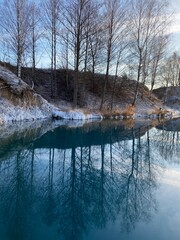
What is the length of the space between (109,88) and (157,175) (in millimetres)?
29143

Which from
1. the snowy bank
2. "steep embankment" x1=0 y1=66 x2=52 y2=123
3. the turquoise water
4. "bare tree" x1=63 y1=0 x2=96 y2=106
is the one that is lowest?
the turquoise water

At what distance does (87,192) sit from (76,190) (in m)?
0.25

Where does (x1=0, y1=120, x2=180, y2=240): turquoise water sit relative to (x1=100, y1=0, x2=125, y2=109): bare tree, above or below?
below

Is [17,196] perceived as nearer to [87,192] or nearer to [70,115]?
[87,192]

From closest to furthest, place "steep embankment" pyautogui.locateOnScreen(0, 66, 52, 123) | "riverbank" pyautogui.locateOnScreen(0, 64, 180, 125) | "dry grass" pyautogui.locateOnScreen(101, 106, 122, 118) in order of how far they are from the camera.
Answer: "steep embankment" pyautogui.locateOnScreen(0, 66, 52, 123) < "riverbank" pyautogui.locateOnScreen(0, 64, 180, 125) < "dry grass" pyautogui.locateOnScreen(101, 106, 122, 118)

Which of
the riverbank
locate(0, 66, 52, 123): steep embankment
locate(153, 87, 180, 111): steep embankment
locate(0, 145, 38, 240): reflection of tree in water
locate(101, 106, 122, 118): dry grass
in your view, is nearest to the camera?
locate(0, 145, 38, 240): reflection of tree in water

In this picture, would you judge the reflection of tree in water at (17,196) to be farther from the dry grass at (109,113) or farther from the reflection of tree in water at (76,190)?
the dry grass at (109,113)

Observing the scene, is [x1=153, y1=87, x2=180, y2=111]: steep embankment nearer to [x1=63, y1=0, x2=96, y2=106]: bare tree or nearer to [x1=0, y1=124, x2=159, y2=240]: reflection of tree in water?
[x1=63, y1=0, x2=96, y2=106]: bare tree

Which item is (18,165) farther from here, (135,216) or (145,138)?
(145,138)

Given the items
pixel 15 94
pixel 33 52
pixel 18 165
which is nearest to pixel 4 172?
pixel 18 165

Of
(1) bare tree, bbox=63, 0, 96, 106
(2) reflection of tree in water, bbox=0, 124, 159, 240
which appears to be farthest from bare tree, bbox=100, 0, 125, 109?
(2) reflection of tree in water, bbox=0, 124, 159, 240

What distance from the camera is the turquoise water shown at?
14.7ft

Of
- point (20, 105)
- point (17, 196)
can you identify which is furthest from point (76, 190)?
point (20, 105)

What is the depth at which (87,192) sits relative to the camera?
6.29 m
